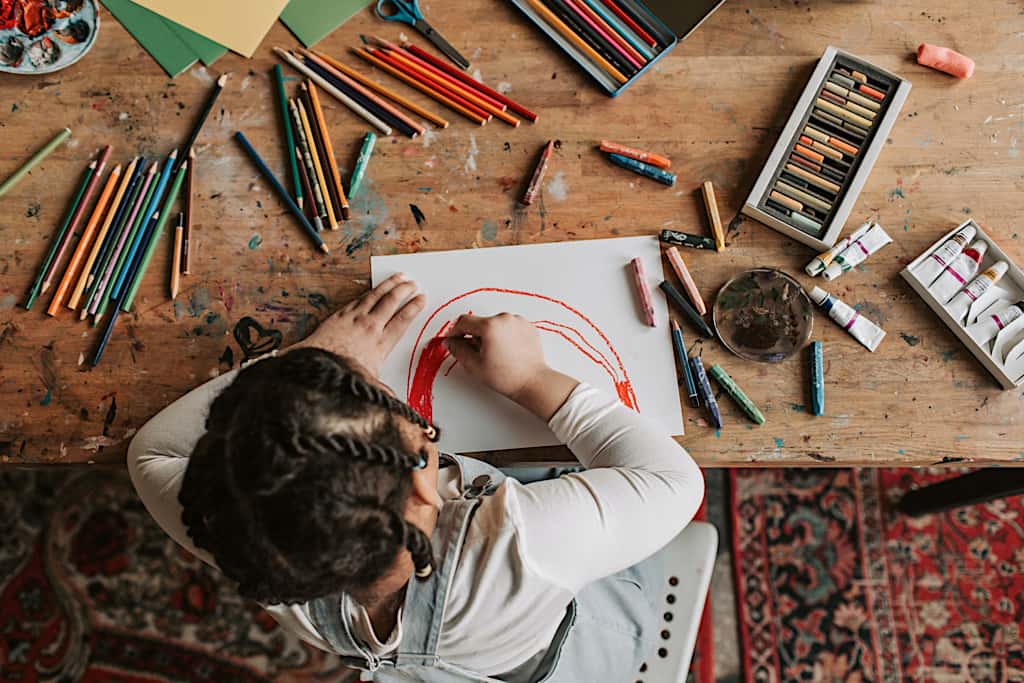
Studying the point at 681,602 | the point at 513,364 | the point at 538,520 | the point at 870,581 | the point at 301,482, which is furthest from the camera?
the point at 870,581

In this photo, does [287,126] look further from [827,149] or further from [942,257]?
[942,257]

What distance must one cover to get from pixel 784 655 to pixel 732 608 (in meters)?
0.13

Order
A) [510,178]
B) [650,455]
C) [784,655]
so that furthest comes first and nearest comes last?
[784,655], [510,178], [650,455]

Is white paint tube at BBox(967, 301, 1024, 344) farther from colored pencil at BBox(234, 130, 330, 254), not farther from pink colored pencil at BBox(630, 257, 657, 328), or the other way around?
colored pencil at BBox(234, 130, 330, 254)

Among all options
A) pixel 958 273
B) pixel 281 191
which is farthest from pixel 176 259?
pixel 958 273

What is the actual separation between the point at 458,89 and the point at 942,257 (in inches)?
22.7

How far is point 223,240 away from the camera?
86 cm

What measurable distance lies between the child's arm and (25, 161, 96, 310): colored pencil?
46 cm

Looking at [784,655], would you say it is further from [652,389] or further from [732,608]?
[652,389]

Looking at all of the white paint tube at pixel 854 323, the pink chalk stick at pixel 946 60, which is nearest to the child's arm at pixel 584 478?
the white paint tube at pixel 854 323

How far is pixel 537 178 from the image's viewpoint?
86 cm

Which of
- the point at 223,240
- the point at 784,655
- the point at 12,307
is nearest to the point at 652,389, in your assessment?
the point at 223,240

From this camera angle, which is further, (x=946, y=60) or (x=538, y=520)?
(x=946, y=60)

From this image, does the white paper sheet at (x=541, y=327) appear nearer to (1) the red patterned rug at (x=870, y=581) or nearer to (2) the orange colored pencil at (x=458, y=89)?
(2) the orange colored pencil at (x=458, y=89)
